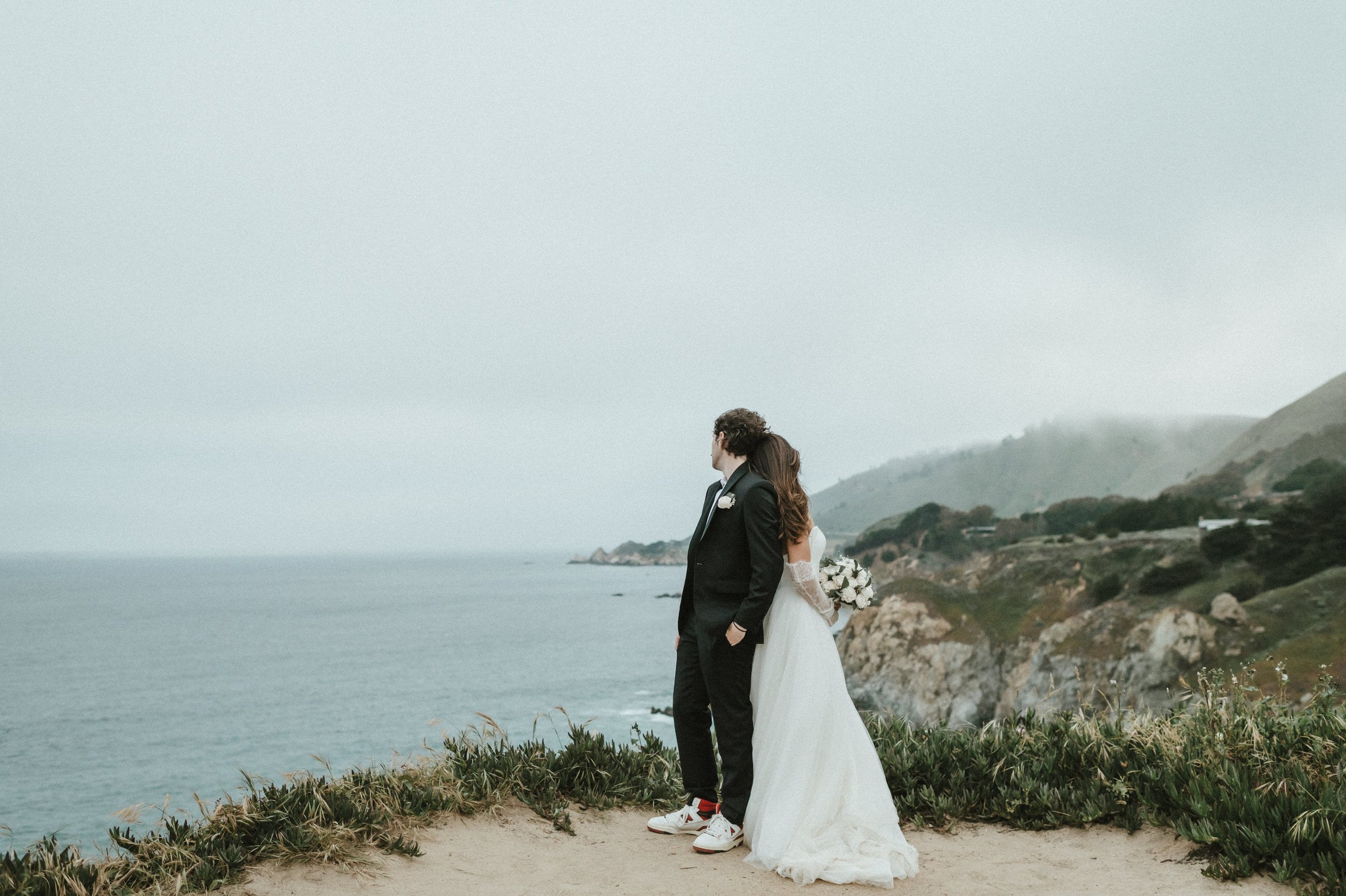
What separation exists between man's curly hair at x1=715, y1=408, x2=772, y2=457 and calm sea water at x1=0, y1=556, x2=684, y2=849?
315 centimetres

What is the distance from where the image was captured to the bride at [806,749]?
4609mm

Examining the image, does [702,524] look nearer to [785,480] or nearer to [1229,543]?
[785,480]

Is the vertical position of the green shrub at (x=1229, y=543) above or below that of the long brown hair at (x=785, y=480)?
below

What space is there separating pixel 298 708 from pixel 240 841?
169ft

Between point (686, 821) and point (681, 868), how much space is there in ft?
2.04

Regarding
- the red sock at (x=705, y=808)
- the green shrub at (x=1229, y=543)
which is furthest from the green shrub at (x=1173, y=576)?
the red sock at (x=705, y=808)

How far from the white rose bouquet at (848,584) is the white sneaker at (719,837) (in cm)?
149

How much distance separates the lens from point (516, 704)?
4891cm

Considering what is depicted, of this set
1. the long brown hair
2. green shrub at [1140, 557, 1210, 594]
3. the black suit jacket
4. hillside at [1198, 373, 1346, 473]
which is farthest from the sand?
hillside at [1198, 373, 1346, 473]

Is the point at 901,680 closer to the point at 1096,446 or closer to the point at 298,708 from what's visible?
the point at 298,708

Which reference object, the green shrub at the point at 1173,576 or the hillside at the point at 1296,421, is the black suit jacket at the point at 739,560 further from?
the hillside at the point at 1296,421

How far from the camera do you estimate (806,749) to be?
4.74 metres

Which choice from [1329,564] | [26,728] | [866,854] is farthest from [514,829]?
[26,728]

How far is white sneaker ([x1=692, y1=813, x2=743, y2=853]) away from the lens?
194 inches
